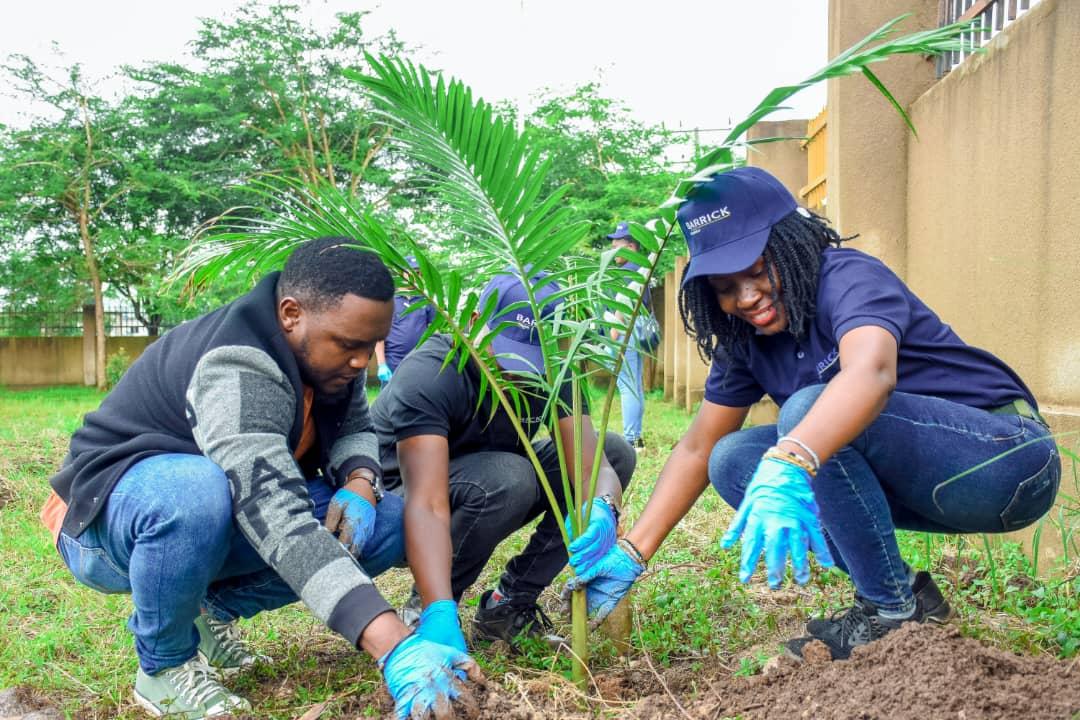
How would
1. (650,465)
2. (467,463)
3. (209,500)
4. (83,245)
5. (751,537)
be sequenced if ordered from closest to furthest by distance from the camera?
(751,537) < (209,500) < (467,463) < (650,465) < (83,245)

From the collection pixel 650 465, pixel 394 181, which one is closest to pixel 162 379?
pixel 650 465

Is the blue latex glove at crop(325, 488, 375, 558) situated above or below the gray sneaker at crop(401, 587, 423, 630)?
above

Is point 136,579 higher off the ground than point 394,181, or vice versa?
point 394,181

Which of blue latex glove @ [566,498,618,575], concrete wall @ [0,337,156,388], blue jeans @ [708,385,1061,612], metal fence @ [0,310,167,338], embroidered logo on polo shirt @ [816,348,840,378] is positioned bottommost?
concrete wall @ [0,337,156,388]

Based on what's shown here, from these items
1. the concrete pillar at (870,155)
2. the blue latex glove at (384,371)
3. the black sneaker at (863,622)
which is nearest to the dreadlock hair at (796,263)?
the black sneaker at (863,622)

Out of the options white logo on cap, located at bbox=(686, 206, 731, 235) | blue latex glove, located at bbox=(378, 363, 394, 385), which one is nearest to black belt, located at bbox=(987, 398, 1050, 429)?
white logo on cap, located at bbox=(686, 206, 731, 235)

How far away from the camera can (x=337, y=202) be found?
219cm

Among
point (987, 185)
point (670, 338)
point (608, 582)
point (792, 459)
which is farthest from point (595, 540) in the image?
point (670, 338)

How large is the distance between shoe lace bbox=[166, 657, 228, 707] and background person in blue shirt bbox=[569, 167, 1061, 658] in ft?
3.01

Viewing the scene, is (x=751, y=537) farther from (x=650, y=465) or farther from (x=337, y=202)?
(x=650, y=465)

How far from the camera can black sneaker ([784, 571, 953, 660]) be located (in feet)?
7.03

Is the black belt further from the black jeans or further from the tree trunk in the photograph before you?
the tree trunk

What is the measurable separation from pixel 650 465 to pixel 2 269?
15.7 m

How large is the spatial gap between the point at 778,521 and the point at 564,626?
4.69 ft
